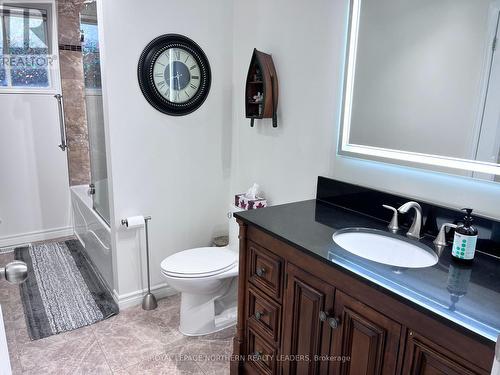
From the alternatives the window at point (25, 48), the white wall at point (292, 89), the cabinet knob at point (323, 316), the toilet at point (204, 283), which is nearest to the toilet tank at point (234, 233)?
the toilet at point (204, 283)

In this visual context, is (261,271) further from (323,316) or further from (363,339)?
(363,339)

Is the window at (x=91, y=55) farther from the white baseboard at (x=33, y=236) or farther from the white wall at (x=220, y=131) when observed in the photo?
the white baseboard at (x=33, y=236)

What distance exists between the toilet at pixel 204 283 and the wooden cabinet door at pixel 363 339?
3.32ft

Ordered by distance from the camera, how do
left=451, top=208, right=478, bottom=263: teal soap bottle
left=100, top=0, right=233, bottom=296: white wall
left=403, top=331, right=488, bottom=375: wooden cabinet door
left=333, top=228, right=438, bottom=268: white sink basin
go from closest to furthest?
left=403, top=331, right=488, bottom=375: wooden cabinet door → left=451, top=208, right=478, bottom=263: teal soap bottle → left=333, top=228, right=438, bottom=268: white sink basin → left=100, top=0, right=233, bottom=296: white wall

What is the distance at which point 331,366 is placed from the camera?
4.29 feet

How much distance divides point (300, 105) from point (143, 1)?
3.85 feet

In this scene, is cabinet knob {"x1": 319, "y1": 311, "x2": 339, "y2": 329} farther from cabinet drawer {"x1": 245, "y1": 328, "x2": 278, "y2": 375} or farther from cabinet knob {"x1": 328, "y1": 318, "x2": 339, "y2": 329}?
cabinet drawer {"x1": 245, "y1": 328, "x2": 278, "y2": 375}

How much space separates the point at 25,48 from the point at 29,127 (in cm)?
72

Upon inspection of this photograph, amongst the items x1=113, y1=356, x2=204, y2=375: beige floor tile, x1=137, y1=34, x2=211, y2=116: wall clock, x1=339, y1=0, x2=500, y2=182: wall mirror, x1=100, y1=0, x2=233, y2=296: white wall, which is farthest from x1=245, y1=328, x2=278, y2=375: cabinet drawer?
x1=137, y1=34, x2=211, y2=116: wall clock

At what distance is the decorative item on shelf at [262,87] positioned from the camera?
7.14 ft

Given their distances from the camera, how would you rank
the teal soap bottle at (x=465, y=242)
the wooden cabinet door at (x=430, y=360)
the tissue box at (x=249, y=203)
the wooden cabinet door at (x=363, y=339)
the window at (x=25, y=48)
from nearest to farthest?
the wooden cabinet door at (x=430, y=360), the wooden cabinet door at (x=363, y=339), the teal soap bottle at (x=465, y=242), the tissue box at (x=249, y=203), the window at (x=25, y=48)

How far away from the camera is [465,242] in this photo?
4.01ft

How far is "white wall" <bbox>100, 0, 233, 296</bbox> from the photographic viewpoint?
7.42 feet

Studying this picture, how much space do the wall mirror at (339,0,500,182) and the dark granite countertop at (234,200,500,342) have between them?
359 mm
